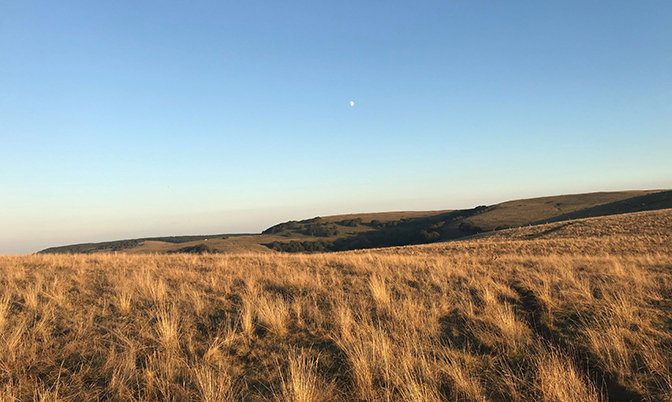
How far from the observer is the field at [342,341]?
3.72 meters

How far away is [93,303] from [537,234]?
40.4m

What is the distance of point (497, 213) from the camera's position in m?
70.8

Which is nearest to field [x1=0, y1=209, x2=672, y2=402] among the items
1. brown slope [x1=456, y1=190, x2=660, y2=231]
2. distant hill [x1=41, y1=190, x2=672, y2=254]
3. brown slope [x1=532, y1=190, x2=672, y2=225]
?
distant hill [x1=41, y1=190, x2=672, y2=254]

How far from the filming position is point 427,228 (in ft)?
251

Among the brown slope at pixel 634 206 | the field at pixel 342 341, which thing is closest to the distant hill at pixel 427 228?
the brown slope at pixel 634 206

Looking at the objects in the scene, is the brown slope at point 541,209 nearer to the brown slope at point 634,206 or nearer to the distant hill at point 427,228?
the distant hill at point 427,228

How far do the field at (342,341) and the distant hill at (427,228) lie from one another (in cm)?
3533

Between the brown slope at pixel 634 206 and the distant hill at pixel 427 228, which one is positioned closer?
the brown slope at pixel 634 206

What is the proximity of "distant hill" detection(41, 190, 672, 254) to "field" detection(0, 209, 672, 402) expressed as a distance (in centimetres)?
3533

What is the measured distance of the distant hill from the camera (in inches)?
2137

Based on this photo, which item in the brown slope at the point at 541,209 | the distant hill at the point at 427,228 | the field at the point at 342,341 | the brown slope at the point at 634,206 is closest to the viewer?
the field at the point at 342,341

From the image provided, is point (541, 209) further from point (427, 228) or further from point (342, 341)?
point (342, 341)

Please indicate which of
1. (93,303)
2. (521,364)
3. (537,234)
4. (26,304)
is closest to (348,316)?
(521,364)

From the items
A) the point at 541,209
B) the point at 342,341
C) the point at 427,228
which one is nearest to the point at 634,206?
the point at 541,209
